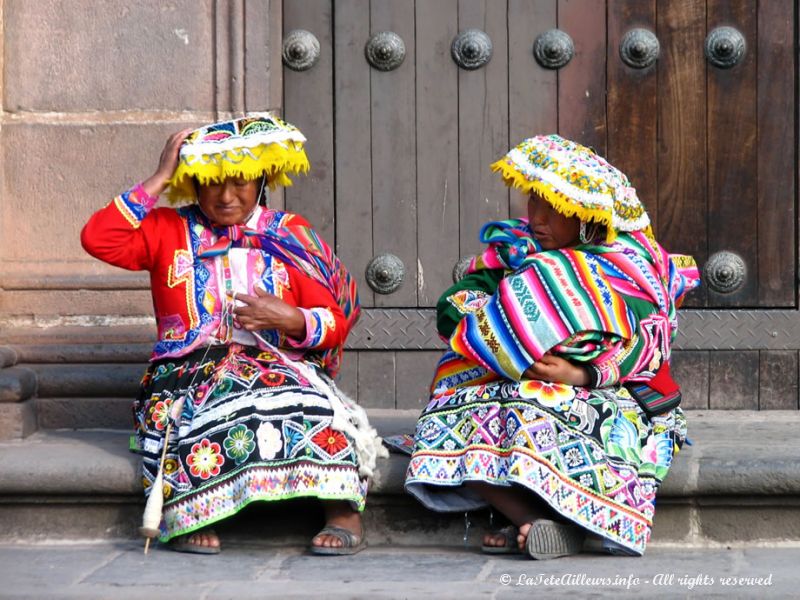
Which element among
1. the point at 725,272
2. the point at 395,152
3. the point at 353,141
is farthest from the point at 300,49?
the point at 725,272

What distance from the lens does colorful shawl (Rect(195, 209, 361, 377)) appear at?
14.6 feet

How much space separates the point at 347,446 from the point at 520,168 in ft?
2.85

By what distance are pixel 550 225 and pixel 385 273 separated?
47.7 inches

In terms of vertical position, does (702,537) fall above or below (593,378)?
below

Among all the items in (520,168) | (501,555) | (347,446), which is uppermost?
(520,168)

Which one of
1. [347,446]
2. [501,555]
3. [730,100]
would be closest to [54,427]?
[347,446]

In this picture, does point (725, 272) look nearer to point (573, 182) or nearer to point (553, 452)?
point (573, 182)

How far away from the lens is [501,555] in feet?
13.6

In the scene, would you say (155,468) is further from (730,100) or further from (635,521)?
(730,100)

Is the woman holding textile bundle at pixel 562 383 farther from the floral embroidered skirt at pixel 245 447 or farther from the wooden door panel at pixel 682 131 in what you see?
the wooden door panel at pixel 682 131

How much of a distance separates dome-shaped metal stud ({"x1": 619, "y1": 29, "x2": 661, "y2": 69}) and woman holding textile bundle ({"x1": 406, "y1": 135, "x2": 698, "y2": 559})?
111 cm

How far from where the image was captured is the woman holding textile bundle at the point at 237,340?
413 centimetres

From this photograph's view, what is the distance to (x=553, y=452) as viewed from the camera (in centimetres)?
403

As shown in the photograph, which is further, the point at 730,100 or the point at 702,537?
the point at 730,100
